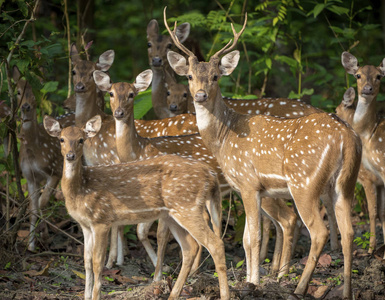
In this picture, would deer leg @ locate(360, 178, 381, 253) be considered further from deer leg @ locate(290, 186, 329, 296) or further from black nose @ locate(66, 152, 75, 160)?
black nose @ locate(66, 152, 75, 160)

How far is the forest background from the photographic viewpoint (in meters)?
7.46

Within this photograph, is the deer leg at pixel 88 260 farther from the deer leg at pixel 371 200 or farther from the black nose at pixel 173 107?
the deer leg at pixel 371 200

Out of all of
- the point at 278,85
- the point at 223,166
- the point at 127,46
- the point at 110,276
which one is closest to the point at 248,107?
the point at 223,166

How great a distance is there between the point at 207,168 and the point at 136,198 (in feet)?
2.30

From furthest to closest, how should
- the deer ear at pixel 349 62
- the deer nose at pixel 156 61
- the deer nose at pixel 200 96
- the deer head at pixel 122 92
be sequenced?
the deer nose at pixel 156 61 → the deer ear at pixel 349 62 → the deer head at pixel 122 92 → the deer nose at pixel 200 96

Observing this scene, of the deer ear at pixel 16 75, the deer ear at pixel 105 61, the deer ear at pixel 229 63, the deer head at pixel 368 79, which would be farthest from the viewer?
the deer ear at pixel 16 75

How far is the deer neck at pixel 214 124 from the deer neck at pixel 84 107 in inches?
75.8

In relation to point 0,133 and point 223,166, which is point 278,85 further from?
point 0,133

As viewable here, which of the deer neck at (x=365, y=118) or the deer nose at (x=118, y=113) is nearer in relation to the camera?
the deer nose at (x=118, y=113)

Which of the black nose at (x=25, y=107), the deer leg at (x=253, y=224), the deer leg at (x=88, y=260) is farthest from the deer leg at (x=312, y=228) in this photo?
the black nose at (x=25, y=107)

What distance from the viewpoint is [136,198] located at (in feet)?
20.2

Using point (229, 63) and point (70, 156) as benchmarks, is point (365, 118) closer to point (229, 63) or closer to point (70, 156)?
point (229, 63)

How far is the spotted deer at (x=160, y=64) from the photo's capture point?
32.3ft

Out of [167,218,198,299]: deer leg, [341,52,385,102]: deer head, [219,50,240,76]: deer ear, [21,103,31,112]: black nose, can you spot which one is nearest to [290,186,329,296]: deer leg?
[167,218,198,299]: deer leg
